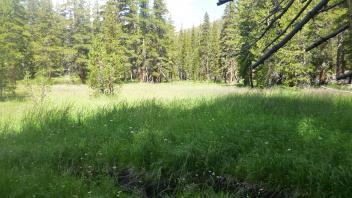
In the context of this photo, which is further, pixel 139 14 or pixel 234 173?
pixel 139 14

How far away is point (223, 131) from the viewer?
22.5 ft

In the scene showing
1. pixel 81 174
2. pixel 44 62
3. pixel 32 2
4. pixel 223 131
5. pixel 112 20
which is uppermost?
pixel 32 2

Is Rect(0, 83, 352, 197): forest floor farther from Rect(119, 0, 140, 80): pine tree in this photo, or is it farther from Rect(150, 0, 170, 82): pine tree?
Rect(150, 0, 170, 82): pine tree

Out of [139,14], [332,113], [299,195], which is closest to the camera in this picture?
[299,195]

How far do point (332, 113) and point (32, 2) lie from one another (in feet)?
194

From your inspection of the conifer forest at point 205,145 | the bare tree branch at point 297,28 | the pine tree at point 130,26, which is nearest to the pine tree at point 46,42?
the pine tree at point 130,26

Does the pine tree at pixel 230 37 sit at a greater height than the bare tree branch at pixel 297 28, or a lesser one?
greater

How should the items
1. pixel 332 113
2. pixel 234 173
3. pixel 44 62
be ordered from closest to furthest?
A: pixel 234 173 → pixel 332 113 → pixel 44 62

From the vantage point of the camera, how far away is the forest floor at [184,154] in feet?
15.0

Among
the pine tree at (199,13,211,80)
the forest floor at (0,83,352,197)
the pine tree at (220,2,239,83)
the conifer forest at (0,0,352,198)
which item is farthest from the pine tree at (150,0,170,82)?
the forest floor at (0,83,352,197)

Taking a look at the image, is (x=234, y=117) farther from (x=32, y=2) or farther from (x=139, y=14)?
(x=32, y=2)

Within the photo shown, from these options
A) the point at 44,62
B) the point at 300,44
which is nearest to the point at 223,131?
the point at 300,44

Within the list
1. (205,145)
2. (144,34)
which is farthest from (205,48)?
(205,145)

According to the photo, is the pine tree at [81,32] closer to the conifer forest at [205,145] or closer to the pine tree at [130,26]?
the pine tree at [130,26]
